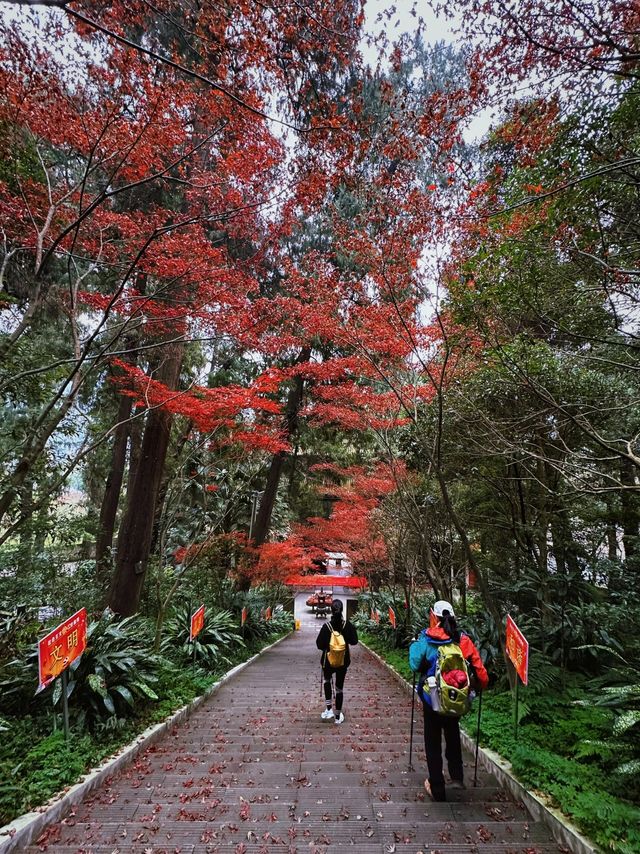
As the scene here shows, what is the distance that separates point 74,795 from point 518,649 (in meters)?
3.90

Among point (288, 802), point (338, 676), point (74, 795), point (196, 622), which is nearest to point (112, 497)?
point (196, 622)

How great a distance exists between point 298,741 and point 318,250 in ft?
35.7

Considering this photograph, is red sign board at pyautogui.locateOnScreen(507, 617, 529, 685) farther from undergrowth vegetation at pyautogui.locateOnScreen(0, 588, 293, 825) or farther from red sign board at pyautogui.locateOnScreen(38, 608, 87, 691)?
red sign board at pyautogui.locateOnScreen(38, 608, 87, 691)

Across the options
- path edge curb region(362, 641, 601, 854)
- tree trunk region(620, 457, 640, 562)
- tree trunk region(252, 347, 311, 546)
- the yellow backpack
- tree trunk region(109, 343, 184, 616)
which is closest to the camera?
path edge curb region(362, 641, 601, 854)

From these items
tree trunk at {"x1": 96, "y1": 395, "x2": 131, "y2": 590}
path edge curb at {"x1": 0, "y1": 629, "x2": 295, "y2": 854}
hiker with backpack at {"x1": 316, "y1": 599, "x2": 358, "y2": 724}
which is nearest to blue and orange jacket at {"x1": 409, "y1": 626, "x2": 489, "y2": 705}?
hiker with backpack at {"x1": 316, "y1": 599, "x2": 358, "y2": 724}

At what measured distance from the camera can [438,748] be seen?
11.7 feet

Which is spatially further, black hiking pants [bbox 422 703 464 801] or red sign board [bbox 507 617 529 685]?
red sign board [bbox 507 617 529 685]

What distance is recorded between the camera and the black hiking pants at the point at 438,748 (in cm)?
351

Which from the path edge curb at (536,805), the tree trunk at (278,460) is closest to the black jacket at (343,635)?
the path edge curb at (536,805)

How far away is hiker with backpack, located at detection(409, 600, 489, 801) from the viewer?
3537 millimetres

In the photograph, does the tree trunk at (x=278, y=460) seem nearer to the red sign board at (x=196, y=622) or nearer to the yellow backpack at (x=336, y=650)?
the red sign board at (x=196, y=622)

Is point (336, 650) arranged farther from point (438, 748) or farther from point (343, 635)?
point (438, 748)

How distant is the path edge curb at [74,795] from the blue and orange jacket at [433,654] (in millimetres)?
2908

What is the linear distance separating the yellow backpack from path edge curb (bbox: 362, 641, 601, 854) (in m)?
1.57
